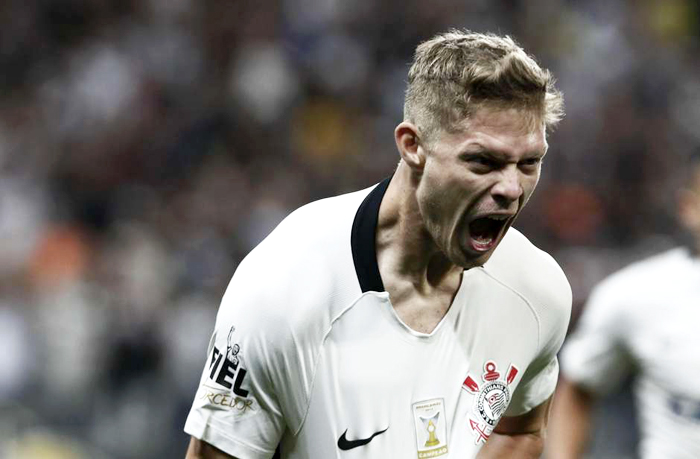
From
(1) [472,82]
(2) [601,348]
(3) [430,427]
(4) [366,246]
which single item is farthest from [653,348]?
(1) [472,82]

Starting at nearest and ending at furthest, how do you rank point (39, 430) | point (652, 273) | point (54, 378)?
point (652, 273) < point (39, 430) < point (54, 378)

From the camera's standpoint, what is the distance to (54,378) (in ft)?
24.3

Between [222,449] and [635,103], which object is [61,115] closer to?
[635,103]

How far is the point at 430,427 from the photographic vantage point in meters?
2.93

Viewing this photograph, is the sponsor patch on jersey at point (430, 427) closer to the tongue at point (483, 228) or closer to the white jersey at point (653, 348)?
the tongue at point (483, 228)

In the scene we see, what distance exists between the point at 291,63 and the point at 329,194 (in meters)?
2.02

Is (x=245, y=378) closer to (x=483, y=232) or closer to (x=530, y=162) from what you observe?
(x=483, y=232)

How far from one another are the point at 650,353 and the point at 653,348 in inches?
0.8

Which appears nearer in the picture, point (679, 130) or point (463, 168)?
point (463, 168)

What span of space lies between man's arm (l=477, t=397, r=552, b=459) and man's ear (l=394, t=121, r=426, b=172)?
994 millimetres

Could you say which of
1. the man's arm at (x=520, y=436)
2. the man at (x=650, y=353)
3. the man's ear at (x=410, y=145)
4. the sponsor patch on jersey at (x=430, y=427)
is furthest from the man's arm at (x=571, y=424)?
the man's ear at (x=410, y=145)

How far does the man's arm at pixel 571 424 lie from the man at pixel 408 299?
4.74ft

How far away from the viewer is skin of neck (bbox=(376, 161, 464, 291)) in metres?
2.93

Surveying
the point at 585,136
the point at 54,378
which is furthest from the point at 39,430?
the point at 585,136
